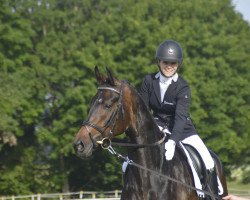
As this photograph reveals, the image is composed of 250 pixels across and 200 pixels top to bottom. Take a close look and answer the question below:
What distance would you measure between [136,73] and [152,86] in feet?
121

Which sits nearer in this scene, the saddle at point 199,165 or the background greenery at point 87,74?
the saddle at point 199,165

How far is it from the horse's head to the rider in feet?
2.94

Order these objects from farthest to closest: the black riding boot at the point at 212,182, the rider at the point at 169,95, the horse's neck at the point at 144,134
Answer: the black riding boot at the point at 212,182 < the rider at the point at 169,95 < the horse's neck at the point at 144,134

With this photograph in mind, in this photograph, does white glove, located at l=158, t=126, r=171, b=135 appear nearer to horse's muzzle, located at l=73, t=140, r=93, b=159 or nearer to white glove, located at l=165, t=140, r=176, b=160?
white glove, located at l=165, t=140, r=176, b=160

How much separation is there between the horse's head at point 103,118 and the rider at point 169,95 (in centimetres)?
89

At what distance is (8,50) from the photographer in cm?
4734

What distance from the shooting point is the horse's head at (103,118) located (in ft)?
24.6

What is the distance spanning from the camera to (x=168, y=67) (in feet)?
29.0

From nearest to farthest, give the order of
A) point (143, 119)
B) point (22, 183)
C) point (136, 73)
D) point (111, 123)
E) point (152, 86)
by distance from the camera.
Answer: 1. point (111, 123)
2. point (143, 119)
3. point (152, 86)
4. point (136, 73)
5. point (22, 183)

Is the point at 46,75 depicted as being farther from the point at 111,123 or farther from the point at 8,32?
the point at 111,123

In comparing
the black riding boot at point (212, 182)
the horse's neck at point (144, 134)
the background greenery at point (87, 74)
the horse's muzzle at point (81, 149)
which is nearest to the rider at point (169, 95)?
the horse's neck at point (144, 134)

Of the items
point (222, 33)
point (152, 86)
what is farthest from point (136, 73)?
point (152, 86)

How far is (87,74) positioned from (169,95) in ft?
128

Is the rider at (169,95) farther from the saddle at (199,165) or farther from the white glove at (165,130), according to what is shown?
the saddle at (199,165)
